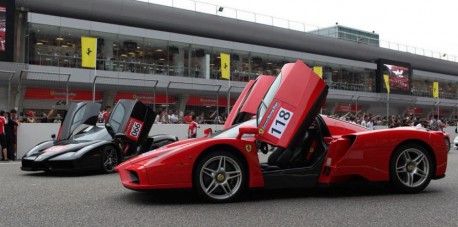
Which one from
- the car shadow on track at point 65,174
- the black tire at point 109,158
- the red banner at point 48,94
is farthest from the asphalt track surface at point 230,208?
the red banner at point 48,94

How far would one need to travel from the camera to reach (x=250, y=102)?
7082 mm

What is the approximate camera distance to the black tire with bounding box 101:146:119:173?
28.9 ft

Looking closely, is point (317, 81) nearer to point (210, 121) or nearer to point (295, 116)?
point (295, 116)

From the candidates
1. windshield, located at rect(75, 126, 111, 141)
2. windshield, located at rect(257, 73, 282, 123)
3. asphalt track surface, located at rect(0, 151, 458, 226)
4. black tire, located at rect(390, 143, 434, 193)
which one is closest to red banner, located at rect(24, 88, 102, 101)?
windshield, located at rect(75, 126, 111, 141)

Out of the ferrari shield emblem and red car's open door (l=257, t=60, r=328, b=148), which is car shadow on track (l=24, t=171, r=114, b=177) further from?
red car's open door (l=257, t=60, r=328, b=148)

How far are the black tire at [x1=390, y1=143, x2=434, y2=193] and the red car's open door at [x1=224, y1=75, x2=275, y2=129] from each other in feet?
7.36

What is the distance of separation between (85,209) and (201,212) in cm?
135

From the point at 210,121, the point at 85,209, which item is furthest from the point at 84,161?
the point at 210,121

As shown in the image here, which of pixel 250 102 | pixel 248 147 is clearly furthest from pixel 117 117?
pixel 248 147

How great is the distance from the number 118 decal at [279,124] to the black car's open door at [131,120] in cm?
441

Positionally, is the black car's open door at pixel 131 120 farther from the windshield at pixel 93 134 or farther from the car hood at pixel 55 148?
the car hood at pixel 55 148

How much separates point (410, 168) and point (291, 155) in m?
1.69

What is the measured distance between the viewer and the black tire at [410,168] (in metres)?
5.93

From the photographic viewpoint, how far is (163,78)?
98.5ft
